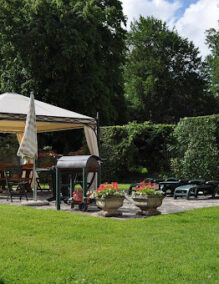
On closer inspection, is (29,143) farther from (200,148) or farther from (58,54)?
(58,54)

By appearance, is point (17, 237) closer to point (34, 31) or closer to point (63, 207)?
point (63, 207)

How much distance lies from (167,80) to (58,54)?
13682 millimetres

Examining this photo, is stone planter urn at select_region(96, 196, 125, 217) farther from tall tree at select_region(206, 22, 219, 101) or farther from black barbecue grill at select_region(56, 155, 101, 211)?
tall tree at select_region(206, 22, 219, 101)

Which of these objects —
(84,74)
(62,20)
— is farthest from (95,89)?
(62,20)

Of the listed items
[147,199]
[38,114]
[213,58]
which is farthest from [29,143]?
[213,58]

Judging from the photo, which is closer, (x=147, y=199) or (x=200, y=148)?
(x=147, y=199)

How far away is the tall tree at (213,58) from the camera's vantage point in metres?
33.6

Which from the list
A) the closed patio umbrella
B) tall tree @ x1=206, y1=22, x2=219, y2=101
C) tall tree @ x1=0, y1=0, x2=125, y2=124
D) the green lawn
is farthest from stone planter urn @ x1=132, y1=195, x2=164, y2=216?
tall tree @ x1=206, y1=22, x2=219, y2=101

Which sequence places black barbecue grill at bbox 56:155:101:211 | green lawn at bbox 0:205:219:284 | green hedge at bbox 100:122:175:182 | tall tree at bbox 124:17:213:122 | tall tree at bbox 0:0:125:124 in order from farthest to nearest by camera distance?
tall tree at bbox 124:17:213:122
tall tree at bbox 0:0:125:124
green hedge at bbox 100:122:175:182
black barbecue grill at bbox 56:155:101:211
green lawn at bbox 0:205:219:284

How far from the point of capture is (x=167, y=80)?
33.6m

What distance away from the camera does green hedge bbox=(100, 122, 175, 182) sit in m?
16.7

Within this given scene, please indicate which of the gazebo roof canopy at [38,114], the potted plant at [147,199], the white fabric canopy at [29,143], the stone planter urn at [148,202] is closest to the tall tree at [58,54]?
the gazebo roof canopy at [38,114]

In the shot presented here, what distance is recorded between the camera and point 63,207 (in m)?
9.44

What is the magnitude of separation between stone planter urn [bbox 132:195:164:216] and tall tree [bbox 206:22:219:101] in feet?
88.2
